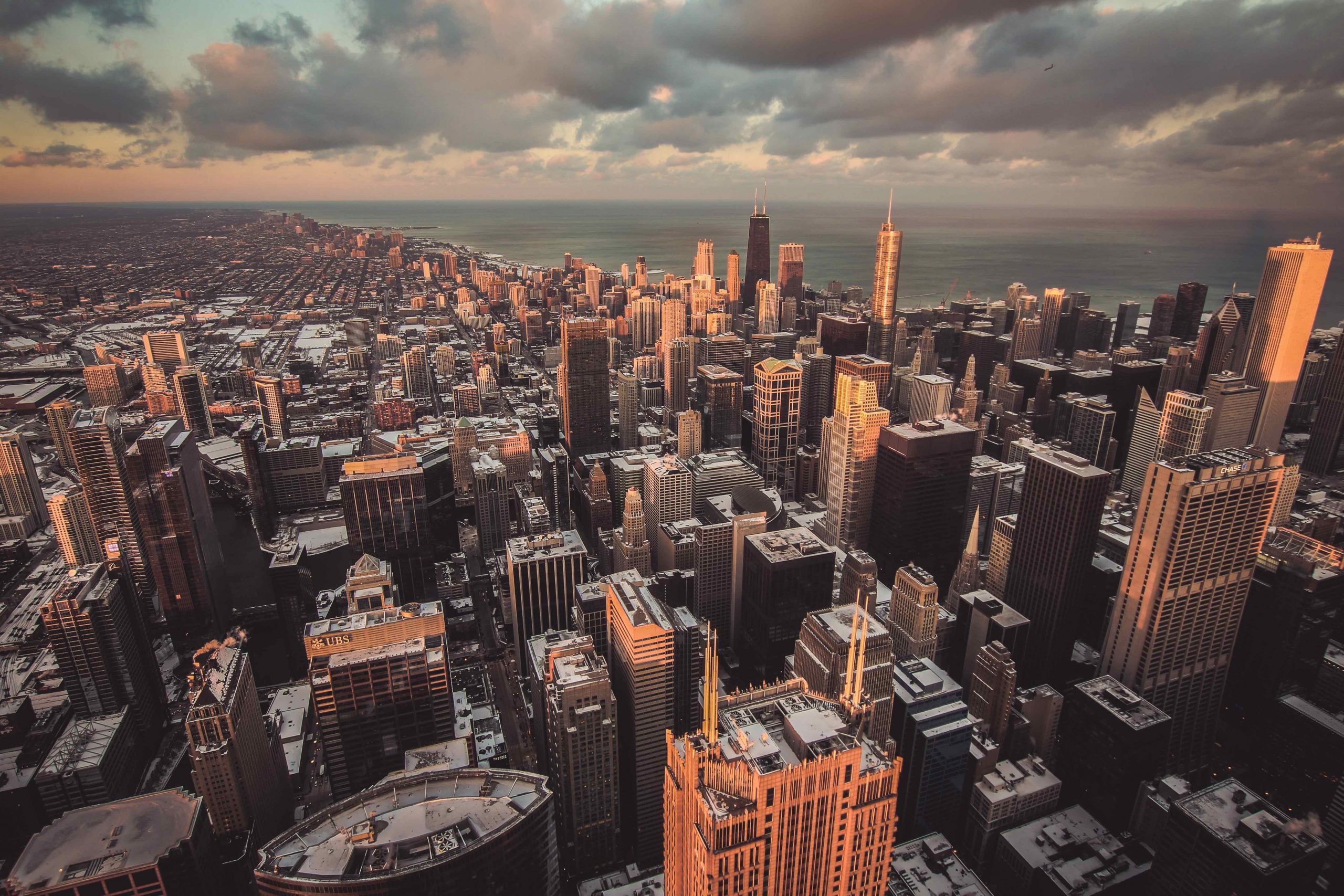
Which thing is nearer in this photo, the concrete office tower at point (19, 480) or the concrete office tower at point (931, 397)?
the concrete office tower at point (19, 480)

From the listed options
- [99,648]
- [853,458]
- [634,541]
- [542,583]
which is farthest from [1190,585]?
[99,648]

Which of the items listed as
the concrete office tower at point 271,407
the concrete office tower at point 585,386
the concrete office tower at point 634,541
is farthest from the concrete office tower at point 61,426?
the concrete office tower at point 634,541

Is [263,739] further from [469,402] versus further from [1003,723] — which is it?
[469,402]

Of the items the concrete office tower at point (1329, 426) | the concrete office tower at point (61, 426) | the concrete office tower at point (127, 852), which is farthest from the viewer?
the concrete office tower at point (1329, 426)

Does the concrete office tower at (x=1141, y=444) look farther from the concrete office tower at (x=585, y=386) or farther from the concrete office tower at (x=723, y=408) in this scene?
the concrete office tower at (x=585, y=386)

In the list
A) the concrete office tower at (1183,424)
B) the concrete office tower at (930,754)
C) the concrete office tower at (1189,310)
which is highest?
the concrete office tower at (1189,310)

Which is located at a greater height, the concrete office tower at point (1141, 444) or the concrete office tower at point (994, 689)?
the concrete office tower at point (1141, 444)

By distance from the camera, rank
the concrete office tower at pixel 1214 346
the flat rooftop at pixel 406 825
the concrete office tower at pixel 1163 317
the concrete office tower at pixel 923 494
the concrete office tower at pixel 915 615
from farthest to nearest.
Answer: the concrete office tower at pixel 1163 317 → the concrete office tower at pixel 1214 346 → the concrete office tower at pixel 923 494 → the concrete office tower at pixel 915 615 → the flat rooftop at pixel 406 825
